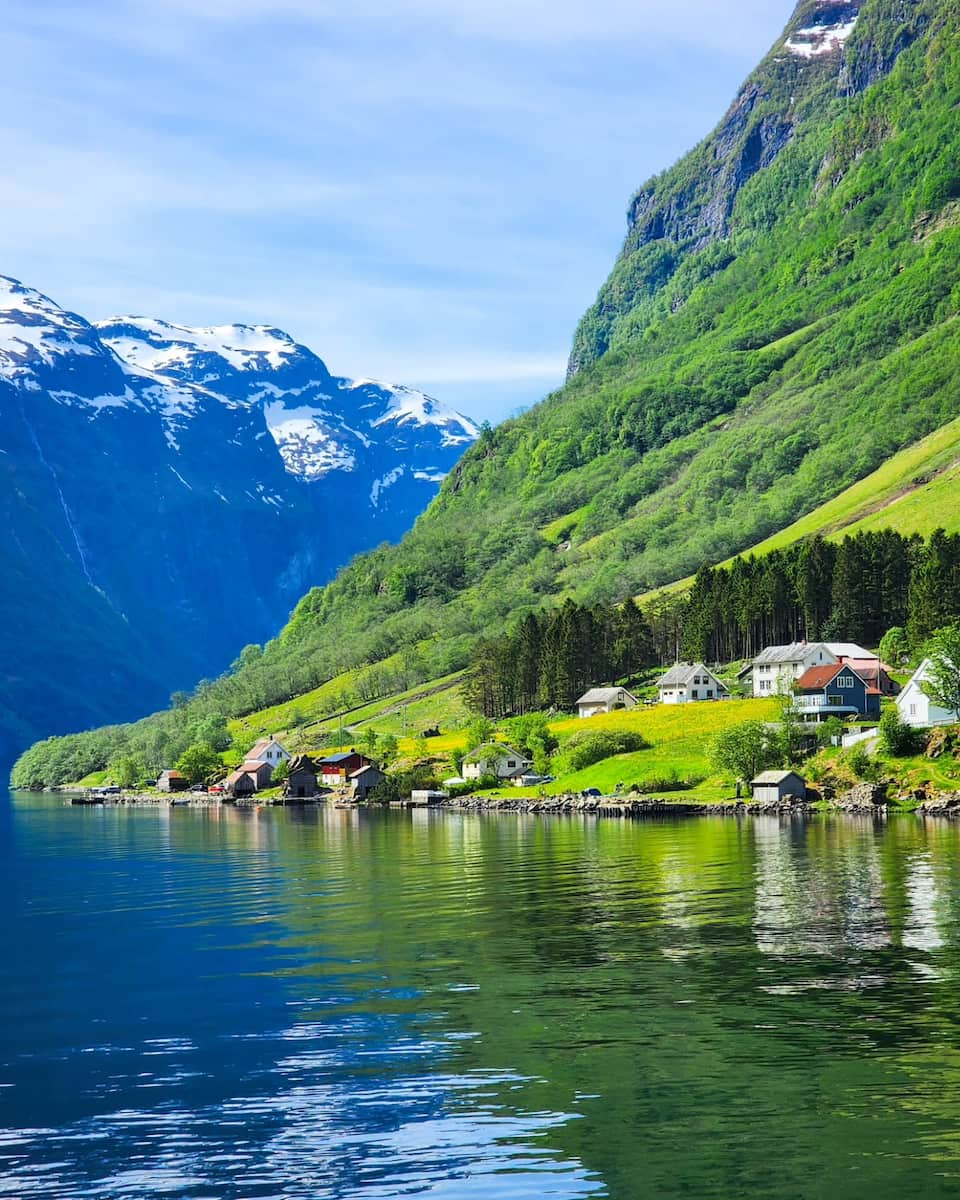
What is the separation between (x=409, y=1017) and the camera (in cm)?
4519

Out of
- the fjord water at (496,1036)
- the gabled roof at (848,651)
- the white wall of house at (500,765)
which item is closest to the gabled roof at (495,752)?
the white wall of house at (500,765)

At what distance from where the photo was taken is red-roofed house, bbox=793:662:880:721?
167 metres

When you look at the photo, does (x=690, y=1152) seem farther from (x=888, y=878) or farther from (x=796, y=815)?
(x=796, y=815)

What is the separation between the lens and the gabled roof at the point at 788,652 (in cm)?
18000

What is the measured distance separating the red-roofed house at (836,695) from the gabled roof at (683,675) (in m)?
24.1

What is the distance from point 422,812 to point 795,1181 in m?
137

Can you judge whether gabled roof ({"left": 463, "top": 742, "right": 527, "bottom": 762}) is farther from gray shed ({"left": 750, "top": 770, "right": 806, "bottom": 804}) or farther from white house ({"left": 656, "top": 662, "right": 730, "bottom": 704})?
gray shed ({"left": 750, "top": 770, "right": 806, "bottom": 804})

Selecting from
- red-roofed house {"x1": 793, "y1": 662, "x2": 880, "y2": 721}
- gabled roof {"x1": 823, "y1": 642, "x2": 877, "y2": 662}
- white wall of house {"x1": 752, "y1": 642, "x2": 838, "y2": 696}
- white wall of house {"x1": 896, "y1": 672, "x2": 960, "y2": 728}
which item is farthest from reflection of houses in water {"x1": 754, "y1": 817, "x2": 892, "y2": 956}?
gabled roof {"x1": 823, "y1": 642, "x2": 877, "y2": 662}

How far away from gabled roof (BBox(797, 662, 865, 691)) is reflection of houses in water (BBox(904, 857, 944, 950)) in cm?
8650

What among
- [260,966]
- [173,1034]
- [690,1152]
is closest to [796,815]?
[260,966]

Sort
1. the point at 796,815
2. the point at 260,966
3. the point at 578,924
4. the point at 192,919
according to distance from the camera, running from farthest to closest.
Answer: the point at 796,815 < the point at 192,919 < the point at 578,924 < the point at 260,966

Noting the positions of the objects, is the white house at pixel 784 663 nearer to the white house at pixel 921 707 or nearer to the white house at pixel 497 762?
the white house at pixel 921 707

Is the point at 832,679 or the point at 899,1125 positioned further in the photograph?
the point at 832,679

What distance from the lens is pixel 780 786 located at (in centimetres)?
13225
